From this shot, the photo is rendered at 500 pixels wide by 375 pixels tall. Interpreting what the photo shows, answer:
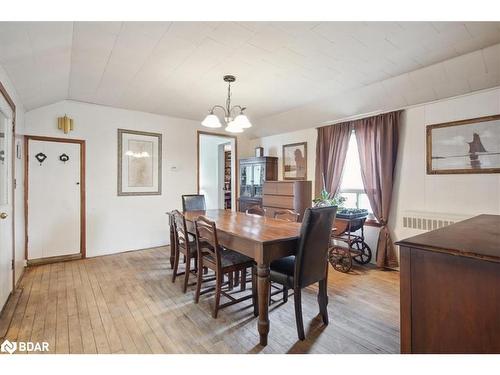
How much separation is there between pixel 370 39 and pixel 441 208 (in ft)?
7.33

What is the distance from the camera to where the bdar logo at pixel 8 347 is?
Answer: 185 centimetres

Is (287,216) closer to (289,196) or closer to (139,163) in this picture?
(289,196)

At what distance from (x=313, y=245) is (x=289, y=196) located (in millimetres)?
2618

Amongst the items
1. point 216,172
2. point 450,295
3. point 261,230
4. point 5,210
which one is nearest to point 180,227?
point 261,230

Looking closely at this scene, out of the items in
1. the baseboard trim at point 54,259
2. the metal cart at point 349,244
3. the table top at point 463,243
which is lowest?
the baseboard trim at point 54,259

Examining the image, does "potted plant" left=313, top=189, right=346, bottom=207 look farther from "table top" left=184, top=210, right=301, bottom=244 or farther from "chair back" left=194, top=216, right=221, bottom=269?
"chair back" left=194, top=216, right=221, bottom=269

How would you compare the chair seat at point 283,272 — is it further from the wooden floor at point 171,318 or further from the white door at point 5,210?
the white door at point 5,210

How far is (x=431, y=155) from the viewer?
328cm

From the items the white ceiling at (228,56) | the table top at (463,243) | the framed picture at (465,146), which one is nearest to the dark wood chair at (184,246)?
the white ceiling at (228,56)

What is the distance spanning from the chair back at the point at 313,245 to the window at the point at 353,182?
227 centimetres

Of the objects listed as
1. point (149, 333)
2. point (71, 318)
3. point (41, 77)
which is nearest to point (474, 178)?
point (149, 333)

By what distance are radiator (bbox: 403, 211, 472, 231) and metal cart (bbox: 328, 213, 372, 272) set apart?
55 centimetres

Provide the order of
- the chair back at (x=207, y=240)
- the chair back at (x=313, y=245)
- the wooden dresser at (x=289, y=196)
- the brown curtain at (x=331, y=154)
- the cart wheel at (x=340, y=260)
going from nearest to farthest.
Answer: the chair back at (x=313, y=245), the chair back at (x=207, y=240), the cart wheel at (x=340, y=260), the brown curtain at (x=331, y=154), the wooden dresser at (x=289, y=196)
